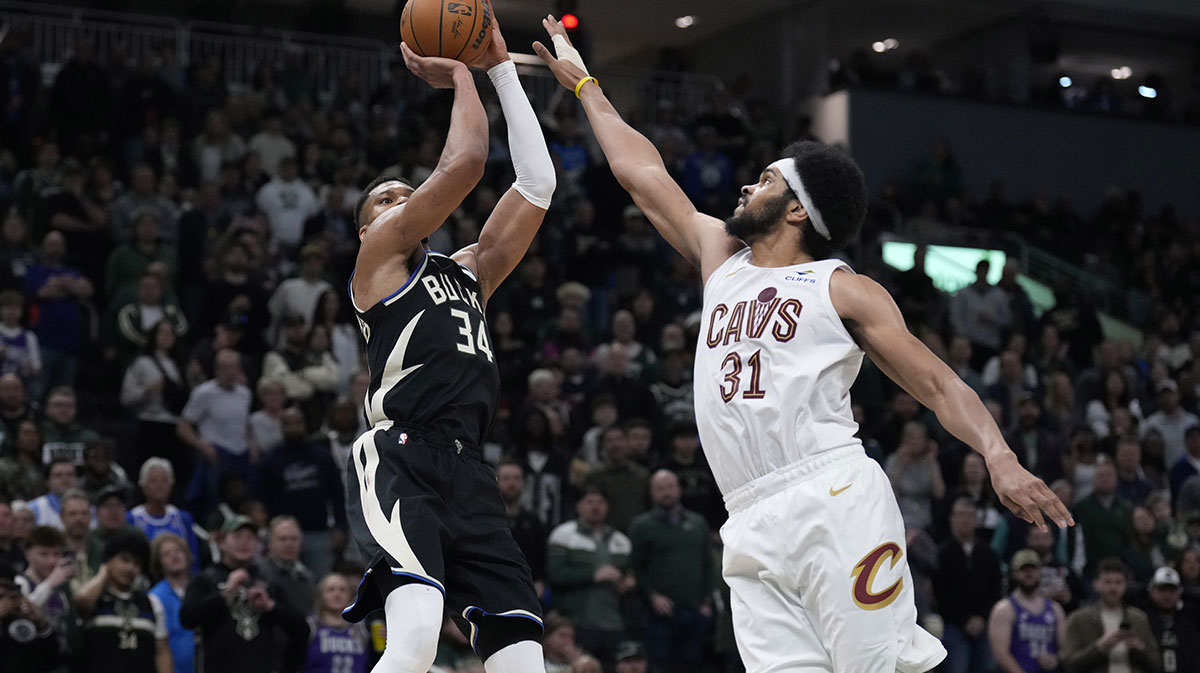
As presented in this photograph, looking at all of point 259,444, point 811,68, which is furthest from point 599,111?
point 811,68

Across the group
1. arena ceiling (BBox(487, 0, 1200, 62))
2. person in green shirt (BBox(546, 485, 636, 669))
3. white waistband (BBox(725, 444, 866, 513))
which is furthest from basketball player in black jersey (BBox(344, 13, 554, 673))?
arena ceiling (BBox(487, 0, 1200, 62))

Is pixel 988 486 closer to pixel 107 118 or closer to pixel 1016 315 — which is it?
pixel 1016 315

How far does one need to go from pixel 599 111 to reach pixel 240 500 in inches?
265

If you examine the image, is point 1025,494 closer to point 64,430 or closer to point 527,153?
point 527,153

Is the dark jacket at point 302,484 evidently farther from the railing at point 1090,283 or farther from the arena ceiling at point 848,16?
the arena ceiling at point 848,16

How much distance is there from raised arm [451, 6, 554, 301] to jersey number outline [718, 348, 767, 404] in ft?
4.74

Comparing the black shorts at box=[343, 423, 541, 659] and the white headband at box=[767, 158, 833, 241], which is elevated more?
the white headband at box=[767, 158, 833, 241]

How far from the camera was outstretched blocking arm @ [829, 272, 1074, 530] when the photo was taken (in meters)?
4.31

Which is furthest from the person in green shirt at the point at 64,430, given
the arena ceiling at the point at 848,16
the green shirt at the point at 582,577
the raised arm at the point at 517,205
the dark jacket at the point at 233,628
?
the arena ceiling at the point at 848,16

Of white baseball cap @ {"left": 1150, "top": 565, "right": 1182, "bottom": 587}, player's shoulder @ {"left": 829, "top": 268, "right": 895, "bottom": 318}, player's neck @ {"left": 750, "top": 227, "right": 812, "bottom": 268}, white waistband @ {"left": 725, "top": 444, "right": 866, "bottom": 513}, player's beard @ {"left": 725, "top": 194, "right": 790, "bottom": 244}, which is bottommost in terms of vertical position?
white baseball cap @ {"left": 1150, "top": 565, "right": 1182, "bottom": 587}

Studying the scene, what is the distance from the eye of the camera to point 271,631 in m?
9.81

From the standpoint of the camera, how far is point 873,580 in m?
4.63

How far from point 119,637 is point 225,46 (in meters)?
13.0

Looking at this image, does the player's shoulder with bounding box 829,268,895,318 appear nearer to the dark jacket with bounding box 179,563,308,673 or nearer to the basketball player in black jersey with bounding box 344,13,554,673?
the basketball player in black jersey with bounding box 344,13,554,673
